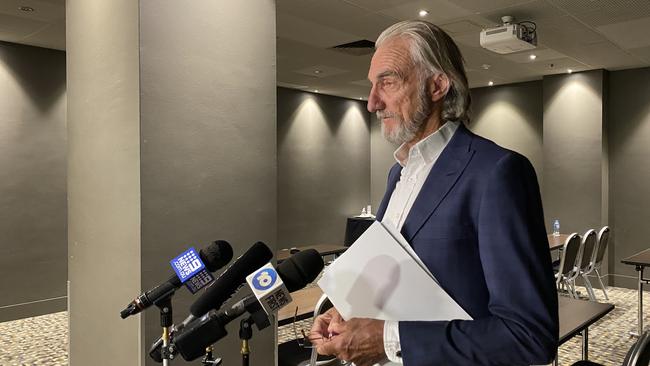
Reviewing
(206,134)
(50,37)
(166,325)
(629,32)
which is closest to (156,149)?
(206,134)

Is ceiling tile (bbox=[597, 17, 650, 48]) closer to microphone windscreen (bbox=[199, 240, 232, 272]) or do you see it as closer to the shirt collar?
the shirt collar

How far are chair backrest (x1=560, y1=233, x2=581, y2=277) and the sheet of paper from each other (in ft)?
15.9

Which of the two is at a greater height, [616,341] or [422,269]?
[422,269]

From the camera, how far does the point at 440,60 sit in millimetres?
1081

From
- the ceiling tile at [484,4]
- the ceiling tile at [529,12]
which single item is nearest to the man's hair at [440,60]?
the ceiling tile at [484,4]

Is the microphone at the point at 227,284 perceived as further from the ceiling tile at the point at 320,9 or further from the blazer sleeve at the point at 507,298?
the ceiling tile at the point at 320,9

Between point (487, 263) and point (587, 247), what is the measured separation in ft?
17.9

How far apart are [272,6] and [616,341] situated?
14.4ft

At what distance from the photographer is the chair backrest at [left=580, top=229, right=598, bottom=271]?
219 inches

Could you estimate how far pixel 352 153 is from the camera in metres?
9.62

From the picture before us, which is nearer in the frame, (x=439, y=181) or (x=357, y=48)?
(x=439, y=181)

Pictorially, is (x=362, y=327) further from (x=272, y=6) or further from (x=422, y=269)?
(x=272, y=6)

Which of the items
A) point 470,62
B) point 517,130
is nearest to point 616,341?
point 470,62

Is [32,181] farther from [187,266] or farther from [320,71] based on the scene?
[187,266]
